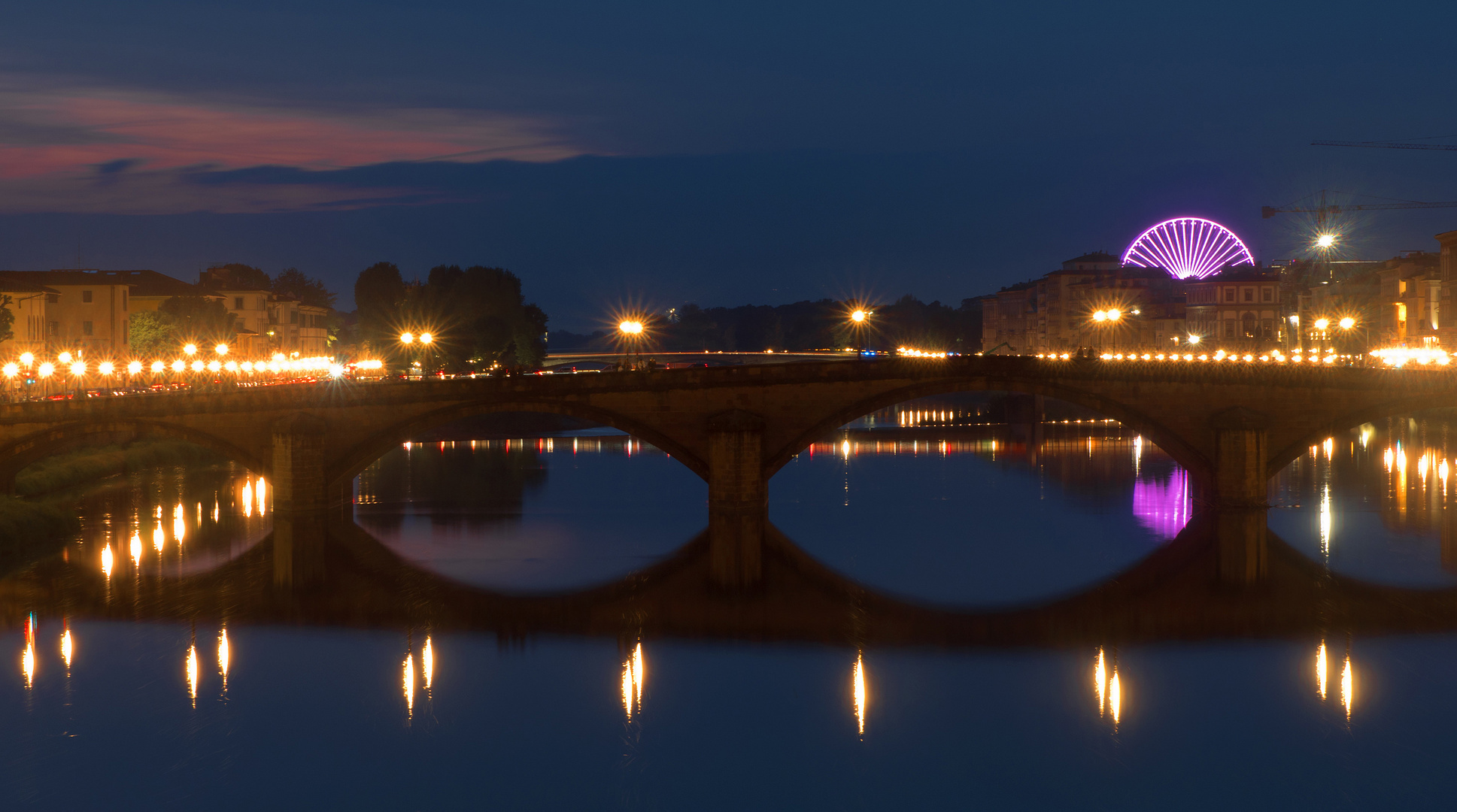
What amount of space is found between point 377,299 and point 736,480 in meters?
62.8

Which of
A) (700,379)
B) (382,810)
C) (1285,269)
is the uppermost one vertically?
(1285,269)

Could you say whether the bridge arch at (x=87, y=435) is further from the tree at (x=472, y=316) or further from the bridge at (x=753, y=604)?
the tree at (x=472, y=316)

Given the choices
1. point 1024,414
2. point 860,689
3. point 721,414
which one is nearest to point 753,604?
point 860,689

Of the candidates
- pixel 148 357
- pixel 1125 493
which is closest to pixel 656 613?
pixel 1125 493

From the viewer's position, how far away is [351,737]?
24.5 meters

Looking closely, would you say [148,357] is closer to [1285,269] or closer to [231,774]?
[231,774]

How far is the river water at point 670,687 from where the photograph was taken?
878 inches

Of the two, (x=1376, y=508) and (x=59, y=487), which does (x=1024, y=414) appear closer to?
(x=1376, y=508)

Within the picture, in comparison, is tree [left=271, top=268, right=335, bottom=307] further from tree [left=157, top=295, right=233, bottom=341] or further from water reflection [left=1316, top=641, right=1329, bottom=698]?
water reflection [left=1316, top=641, right=1329, bottom=698]

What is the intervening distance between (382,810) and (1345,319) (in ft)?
274

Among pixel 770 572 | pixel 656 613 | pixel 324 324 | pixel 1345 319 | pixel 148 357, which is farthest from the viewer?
pixel 324 324

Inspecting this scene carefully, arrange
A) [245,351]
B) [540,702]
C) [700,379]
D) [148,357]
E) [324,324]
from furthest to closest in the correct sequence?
[324,324]
[245,351]
[148,357]
[700,379]
[540,702]

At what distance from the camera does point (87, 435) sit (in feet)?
148

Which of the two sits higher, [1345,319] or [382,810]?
[1345,319]
